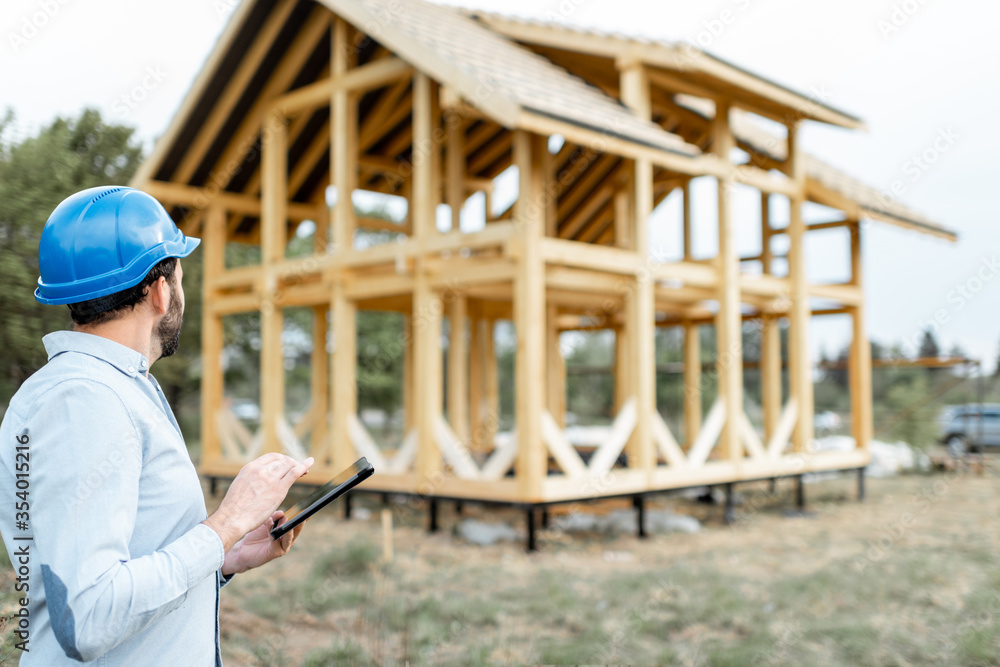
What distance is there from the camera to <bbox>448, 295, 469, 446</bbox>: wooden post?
10656 mm

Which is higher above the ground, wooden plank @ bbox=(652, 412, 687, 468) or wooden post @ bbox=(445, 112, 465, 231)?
wooden post @ bbox=(445, 112, 465, 231)

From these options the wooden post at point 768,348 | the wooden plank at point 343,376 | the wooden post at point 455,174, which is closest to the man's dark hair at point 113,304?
the wooden plank at point 343,376

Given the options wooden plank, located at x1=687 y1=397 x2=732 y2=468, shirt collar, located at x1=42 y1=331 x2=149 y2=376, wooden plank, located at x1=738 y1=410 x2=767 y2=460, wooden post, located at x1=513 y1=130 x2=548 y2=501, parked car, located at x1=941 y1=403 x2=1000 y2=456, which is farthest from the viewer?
parked car, located at x1=941 y1=403 x2=1000 y2=456

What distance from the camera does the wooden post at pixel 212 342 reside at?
12.0 m

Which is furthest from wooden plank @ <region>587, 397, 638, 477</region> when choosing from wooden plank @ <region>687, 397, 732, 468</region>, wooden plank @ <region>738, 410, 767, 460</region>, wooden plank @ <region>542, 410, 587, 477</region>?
wooden plank @ <region>738, 410, 767, 460</region>

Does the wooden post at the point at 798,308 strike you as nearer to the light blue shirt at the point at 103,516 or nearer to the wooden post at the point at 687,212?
the wooden post at the point at 687,212

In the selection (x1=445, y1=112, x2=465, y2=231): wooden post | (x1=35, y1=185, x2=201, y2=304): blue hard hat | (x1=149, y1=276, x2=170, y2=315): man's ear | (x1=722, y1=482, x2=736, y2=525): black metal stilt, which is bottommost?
(x1=722, y1=482, x2=736, y2=525): black metal stilt

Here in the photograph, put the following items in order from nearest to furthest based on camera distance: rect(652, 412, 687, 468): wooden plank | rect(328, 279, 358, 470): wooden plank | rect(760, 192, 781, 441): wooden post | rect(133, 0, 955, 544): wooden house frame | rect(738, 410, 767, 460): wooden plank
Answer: rect(133, 0, 955, 544): wooden house frame → rect(652, 412, 687, 468): wooden plank → rect(328, 279, 358, 470): wooden plank → rect(738, 410, 767, 460): wooden plank → rect(760, 192, 781, 441): wooden post

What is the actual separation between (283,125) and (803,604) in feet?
29.2

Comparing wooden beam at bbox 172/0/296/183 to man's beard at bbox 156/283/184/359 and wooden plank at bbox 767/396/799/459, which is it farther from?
man's beard at bbox 156/283/184/359

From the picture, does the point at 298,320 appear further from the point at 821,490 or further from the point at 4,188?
the point at 4,188

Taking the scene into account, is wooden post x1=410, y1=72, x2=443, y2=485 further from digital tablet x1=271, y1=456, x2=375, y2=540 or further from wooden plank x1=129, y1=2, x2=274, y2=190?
digital tablet x1=271, y1=456, x2=375, y2=540

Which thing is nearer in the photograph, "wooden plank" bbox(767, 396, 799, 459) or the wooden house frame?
the wooden house frame

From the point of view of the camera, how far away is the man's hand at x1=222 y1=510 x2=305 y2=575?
6.43 ft
